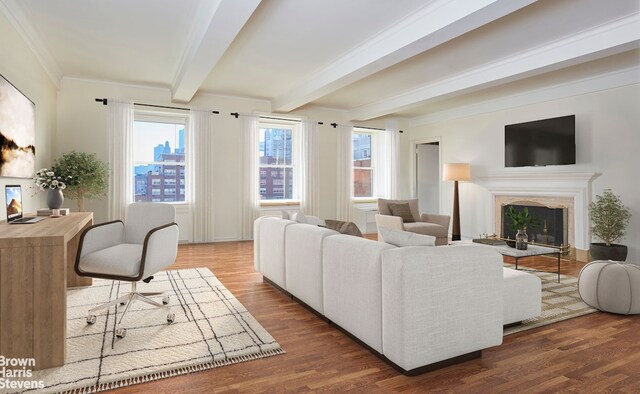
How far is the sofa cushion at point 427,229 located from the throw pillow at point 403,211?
12.2 inches

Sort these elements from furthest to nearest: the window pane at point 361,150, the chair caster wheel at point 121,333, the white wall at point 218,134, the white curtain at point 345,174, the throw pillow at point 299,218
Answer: the window pane at point 361,150, the white curtain at point 345,174, the white wall at point 218,134, the throw pillow at point 299,218, the chair caster wheel at point 121,333

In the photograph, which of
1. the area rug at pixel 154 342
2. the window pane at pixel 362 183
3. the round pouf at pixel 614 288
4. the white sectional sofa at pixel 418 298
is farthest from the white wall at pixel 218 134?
the round pouf at pixel 614 288

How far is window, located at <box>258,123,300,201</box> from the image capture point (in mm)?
7336

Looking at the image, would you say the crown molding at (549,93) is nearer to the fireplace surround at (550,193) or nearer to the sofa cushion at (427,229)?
the fireplace surround at (550,193)

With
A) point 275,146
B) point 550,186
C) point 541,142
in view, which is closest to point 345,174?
point 275,146

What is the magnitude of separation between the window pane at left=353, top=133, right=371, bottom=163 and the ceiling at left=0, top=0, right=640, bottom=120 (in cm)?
246

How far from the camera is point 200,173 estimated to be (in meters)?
6.43

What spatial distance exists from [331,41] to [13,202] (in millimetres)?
3356

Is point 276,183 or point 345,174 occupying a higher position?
point 345,174

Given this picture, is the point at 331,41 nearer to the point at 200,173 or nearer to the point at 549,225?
the point at 200,173

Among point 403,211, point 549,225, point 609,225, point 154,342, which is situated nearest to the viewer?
point 154,342

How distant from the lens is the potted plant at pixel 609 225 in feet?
15.4

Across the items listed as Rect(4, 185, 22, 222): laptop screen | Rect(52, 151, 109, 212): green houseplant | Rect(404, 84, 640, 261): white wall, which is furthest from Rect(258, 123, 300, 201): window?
Rect(4, 185, 22, 222): laptop screen

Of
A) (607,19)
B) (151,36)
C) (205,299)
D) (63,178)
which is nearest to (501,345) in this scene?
(205,299)
